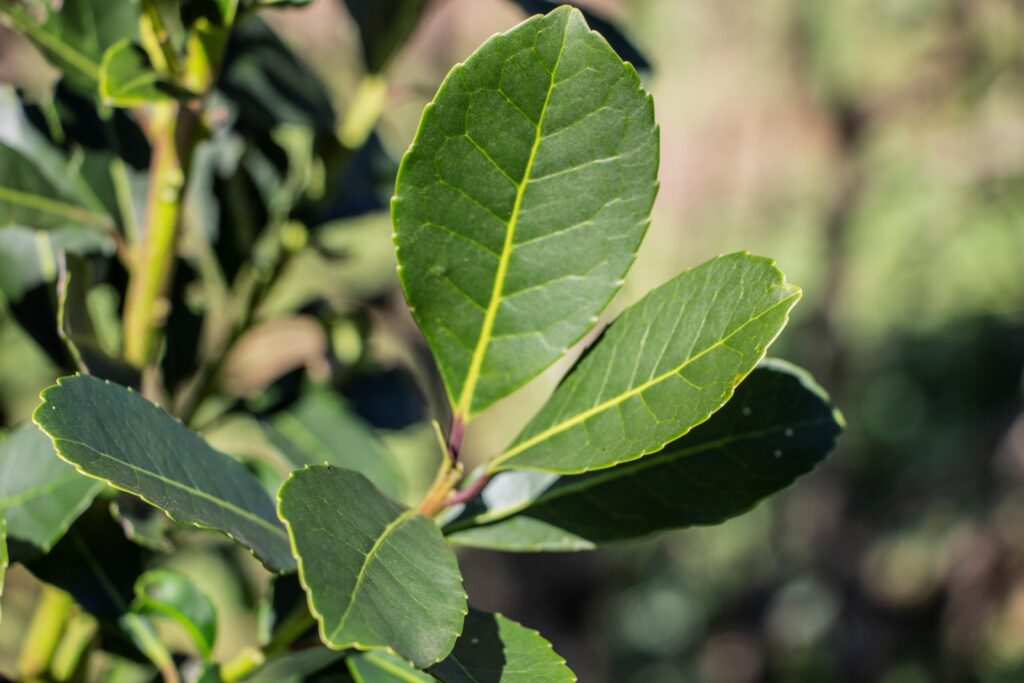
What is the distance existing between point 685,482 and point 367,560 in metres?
0.23

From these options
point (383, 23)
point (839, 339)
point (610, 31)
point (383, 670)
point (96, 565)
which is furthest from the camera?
point (839, 339)

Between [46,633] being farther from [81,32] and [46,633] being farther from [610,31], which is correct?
[610,31]

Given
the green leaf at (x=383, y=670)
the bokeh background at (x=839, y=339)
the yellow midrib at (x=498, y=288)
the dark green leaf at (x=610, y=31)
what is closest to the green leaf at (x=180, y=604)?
the green leaf at (x=383, y=670)

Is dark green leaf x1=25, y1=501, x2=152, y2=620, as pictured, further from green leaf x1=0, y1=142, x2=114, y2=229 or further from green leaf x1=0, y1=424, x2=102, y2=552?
green leaf x1=0, y1=142, x2=114, y2=229

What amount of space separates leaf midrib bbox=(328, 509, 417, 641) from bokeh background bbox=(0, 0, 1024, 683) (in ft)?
3.78

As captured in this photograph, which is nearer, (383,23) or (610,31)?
(610,31)

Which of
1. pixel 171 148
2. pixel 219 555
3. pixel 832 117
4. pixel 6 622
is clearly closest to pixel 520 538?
pixel 171 148

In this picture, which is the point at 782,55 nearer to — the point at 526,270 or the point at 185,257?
the point at 185,257

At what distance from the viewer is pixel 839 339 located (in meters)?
2.50

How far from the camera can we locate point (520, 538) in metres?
0.61

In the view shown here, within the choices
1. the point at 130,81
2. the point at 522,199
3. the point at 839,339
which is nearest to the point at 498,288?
the point at 522,199

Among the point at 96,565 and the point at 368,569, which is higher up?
the point at 368,569

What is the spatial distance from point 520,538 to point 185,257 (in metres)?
0.47

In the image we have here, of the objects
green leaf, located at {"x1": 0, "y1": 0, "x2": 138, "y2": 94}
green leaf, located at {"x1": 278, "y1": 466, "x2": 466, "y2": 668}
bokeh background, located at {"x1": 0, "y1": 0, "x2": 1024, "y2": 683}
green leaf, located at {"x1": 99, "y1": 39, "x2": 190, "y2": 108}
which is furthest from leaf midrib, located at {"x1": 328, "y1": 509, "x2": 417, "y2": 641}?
bokeh background, located at {"x1": 0, "y1": 0, "x2": 1024, "y2": 683}
